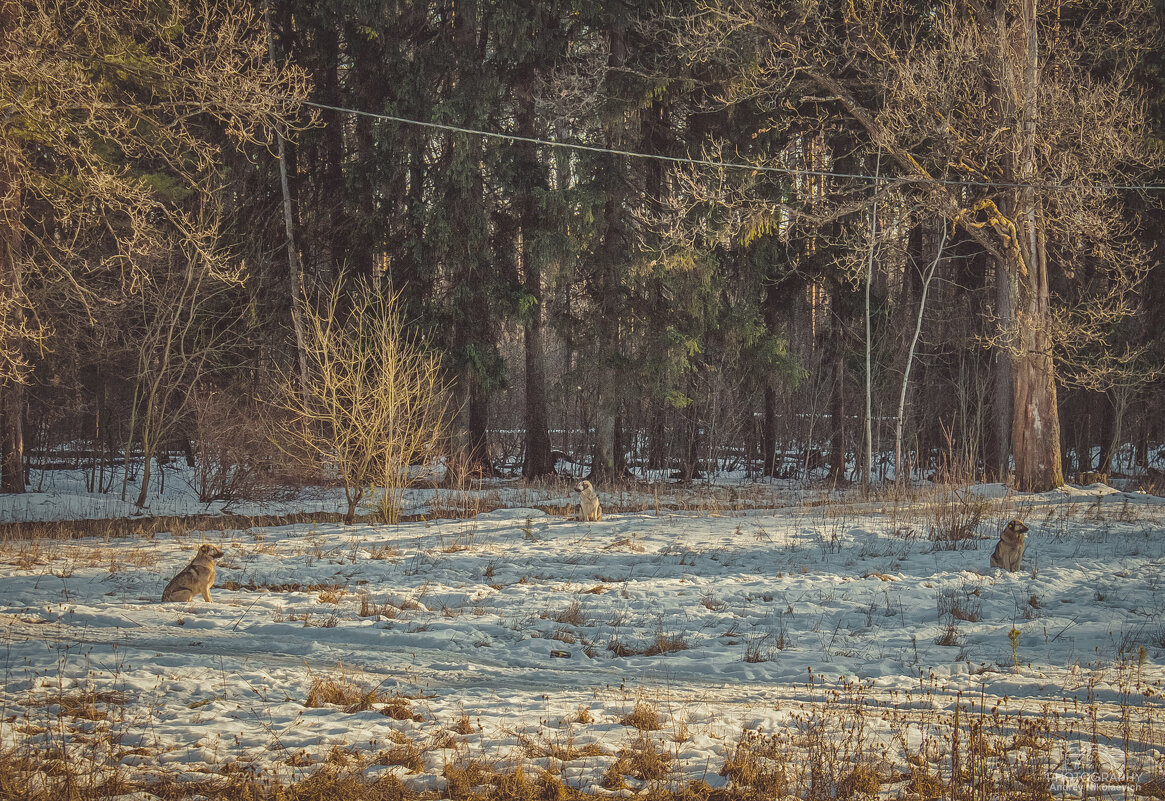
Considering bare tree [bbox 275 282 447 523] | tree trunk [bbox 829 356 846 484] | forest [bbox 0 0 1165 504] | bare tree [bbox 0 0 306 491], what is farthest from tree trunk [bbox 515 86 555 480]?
tree trunk [bbox 829 356 846 484]

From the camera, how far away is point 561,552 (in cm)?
1178

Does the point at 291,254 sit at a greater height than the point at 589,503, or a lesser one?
greater

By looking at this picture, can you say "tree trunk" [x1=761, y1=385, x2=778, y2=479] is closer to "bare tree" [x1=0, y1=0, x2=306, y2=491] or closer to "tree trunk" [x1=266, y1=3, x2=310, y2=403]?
"tree trunk" [x1=266, y1=3, x2=310, y2=403]

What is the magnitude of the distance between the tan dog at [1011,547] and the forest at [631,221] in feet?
27.8

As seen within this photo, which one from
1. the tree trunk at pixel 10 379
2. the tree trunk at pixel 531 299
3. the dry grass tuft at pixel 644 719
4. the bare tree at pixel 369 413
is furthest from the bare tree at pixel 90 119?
the dry grass tuft at pixel 644 719

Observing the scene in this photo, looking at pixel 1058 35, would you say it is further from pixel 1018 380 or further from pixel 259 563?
pixel 259 563

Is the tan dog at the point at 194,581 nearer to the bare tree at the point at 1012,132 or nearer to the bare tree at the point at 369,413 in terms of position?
the bare tree at the point at 369,413

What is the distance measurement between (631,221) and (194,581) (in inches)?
625

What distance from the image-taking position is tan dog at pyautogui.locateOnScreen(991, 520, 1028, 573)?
9727 mm

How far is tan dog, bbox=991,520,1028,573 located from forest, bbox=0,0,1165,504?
27.8 feet

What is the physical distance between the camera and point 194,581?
27.7 ft

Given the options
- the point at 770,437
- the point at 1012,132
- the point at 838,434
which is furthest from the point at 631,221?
the point at 1012,132

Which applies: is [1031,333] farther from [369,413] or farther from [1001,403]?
[369,413]

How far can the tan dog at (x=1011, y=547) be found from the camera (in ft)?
31.9
